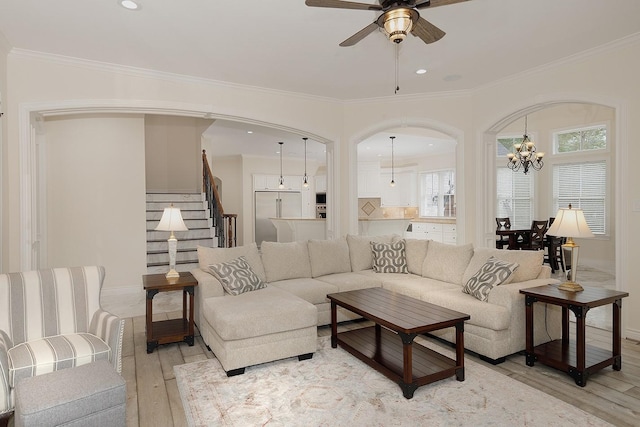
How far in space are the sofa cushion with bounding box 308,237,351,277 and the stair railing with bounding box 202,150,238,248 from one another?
2504 millimetres

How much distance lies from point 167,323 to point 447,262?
310 cm

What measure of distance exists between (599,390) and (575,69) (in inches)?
131

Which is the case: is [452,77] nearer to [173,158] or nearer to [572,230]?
[572,230]

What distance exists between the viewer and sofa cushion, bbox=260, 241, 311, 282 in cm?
447

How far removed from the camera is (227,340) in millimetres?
3039

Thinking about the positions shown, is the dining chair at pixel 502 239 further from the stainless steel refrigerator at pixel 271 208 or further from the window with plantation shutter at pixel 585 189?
the stainless steel refrigerator at pixel 271 208

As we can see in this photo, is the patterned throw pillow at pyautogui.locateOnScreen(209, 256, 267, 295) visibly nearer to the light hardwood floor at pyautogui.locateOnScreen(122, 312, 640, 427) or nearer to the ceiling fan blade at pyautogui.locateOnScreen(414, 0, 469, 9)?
the light hardwood floor at pyautogui.locateOnScreen(122, 312, 640, 427)

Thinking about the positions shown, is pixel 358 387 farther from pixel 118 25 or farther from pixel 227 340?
pixel 118 25

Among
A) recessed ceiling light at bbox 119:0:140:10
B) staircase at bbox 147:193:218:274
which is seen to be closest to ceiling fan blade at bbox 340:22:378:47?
recessed ceiling light at bbox 119:0:140:10

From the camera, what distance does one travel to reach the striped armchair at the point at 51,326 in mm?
2289

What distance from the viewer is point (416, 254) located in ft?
15.8

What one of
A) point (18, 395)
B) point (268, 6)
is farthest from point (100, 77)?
point (18, 395)

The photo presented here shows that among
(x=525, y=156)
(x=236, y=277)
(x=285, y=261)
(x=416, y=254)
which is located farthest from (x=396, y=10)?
(x=525, y=156)

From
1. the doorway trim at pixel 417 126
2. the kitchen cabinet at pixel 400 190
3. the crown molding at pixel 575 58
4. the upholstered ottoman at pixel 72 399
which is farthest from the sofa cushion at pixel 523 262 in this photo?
the kitchen cabinet at pixel 400 190
